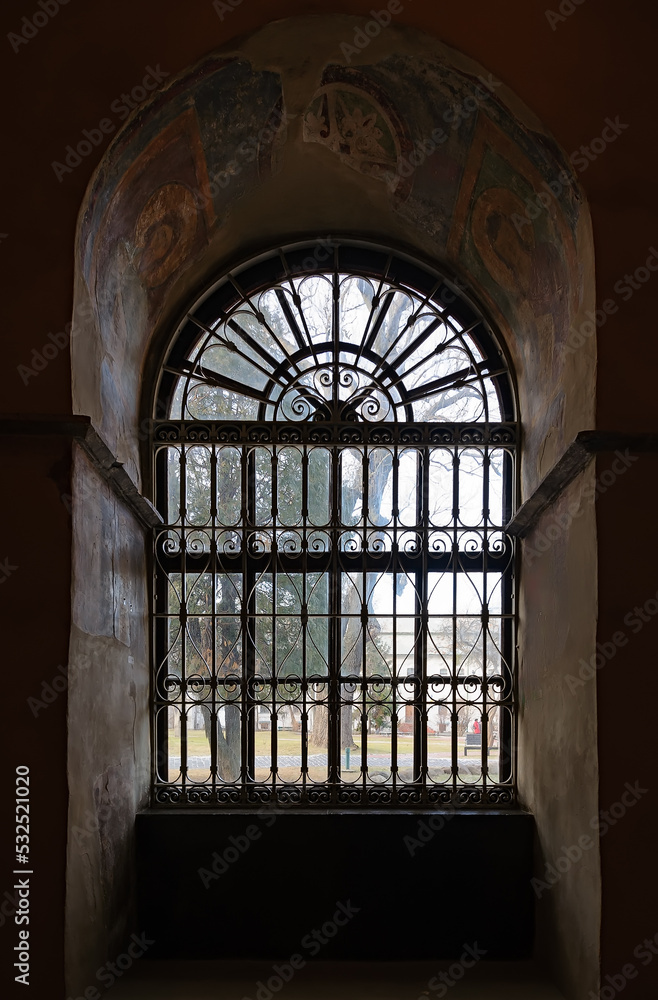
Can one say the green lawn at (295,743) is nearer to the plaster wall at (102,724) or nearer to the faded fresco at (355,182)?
the plaster wall at (102,724)

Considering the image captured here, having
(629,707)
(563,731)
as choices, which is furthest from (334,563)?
(629,707)

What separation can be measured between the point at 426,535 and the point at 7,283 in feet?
11.2

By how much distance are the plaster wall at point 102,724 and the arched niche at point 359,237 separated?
1.2 inches

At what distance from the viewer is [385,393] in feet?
23.3

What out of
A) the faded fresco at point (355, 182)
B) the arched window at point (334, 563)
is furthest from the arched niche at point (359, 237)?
the arched window at point (334, 563)

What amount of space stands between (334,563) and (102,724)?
215 centimetres

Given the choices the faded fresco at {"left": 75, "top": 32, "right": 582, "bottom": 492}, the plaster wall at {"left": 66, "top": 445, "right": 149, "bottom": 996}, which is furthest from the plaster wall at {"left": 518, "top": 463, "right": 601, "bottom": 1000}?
the plaster wall at {"left": 66, "top": 445, "right": 149, "bottom": 996}

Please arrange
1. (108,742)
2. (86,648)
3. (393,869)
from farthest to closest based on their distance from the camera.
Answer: (393,869) < (108,742) < (86,648)

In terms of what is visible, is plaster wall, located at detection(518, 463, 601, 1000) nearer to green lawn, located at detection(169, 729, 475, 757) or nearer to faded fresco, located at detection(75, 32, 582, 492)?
green lawn, located at detection(169, 729, 475, 757)

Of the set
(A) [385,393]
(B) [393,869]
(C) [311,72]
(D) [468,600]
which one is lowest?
(B) [393,869]

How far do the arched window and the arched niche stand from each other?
294mm

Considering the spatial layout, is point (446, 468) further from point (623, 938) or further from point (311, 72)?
point (623, 938)

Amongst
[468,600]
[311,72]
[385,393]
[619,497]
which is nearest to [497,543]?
[468,600]

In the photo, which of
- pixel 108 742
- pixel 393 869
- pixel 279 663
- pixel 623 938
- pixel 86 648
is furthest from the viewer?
pixel 279 663
